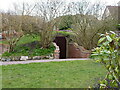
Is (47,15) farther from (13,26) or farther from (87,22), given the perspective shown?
(87,22)

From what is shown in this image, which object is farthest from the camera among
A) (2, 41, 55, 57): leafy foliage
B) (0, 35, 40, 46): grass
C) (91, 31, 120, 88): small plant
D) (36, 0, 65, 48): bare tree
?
(0, 35, 40, 46): grass

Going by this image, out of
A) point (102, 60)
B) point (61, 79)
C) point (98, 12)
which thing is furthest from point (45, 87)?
point (98, 12)

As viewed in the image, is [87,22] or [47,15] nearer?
[47,15]

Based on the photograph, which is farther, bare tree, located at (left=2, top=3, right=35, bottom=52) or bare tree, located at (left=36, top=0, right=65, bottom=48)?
bare tree, located at (left=36, top=0, right=65, bottom=48)

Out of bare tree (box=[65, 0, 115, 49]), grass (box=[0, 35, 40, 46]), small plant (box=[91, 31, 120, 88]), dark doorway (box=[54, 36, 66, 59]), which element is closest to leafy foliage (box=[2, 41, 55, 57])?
grass (box=[0, 35, 40, 46])

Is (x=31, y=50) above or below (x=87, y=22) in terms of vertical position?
below

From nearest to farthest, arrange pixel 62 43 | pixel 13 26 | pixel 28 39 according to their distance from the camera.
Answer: pixel 13 26 → pixel 28 39 → pixel 62 43

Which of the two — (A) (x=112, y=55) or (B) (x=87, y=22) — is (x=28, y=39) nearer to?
(B) (x=87, y=22)

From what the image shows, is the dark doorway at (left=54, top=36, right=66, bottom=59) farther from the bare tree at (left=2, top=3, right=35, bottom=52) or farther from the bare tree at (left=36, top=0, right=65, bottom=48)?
the bare tree at (left=2, top=3, right=35, bottom=52)

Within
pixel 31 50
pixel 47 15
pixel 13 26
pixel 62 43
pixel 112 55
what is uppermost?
pixel 47 15

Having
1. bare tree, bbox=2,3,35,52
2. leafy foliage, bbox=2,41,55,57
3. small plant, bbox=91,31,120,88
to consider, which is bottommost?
leafy foliage, bbox=2,41,55,57

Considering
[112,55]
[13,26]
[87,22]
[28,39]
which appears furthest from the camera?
[28,39]

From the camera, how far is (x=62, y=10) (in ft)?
32.8

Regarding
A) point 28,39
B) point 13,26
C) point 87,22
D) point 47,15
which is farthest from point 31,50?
point 87,22
